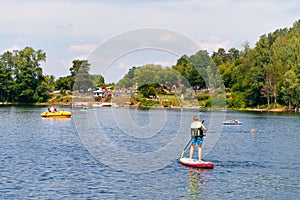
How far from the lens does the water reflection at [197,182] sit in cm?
2261

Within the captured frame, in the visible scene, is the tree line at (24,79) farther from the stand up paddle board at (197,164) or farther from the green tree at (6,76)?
the stand up paddle board at (197,164)

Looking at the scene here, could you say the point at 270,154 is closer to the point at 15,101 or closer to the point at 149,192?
the point at 149,192

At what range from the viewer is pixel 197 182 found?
25.2m

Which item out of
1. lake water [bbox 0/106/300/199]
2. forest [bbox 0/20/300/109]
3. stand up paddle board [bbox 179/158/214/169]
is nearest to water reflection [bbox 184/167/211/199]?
lake water [bbox 0/106/300/199]

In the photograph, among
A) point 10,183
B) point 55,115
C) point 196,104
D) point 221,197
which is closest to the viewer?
point 221,197

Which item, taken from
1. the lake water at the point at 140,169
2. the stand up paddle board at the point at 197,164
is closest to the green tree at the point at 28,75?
the lake water at the point at 140,169

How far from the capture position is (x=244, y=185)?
24766 mm

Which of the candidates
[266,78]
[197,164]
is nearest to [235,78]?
[266,78]

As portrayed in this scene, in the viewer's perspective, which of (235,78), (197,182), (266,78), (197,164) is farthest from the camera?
(235,78)

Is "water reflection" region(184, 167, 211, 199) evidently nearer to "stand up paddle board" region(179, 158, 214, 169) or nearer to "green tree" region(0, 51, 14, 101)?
"stand up paddle board" region(179, 158, 214, 169)

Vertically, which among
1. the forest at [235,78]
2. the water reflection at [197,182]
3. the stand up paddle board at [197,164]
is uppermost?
the forest at [235,78]

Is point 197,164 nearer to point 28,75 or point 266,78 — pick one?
point 266,78

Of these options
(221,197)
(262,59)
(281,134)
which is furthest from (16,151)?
(262,59)

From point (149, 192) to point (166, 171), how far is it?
5244mm
